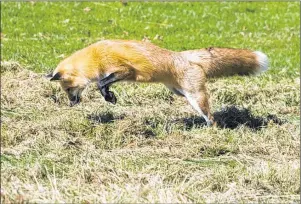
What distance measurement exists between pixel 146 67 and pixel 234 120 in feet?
5.77

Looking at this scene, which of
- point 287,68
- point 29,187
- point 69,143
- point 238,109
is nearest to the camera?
point 29,187

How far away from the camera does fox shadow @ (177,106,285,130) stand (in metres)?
9.63

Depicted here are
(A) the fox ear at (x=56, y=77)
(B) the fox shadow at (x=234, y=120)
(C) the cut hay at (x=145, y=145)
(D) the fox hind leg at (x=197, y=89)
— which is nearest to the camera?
(C) the cut hay at (x=145, y=145)

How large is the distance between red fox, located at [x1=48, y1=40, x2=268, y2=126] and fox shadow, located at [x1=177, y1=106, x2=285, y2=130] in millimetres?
269

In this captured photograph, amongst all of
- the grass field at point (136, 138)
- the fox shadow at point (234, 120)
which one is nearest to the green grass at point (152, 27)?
the grass field at point (136, 138)

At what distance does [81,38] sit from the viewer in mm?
15430

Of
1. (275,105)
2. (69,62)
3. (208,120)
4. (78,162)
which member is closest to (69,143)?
(78,162)

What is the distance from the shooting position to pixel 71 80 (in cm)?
941

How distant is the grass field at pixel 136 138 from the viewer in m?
6.48

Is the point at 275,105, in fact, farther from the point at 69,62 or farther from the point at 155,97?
the point at 69,62

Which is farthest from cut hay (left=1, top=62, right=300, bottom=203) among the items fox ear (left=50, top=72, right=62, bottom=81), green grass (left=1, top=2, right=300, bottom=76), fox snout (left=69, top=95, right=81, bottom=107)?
green grass (left=1, top=2, right=300, bottom=76)

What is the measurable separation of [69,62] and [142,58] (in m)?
1.12

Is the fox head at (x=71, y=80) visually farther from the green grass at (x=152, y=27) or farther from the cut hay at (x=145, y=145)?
the green grass at (x=152, y=27)

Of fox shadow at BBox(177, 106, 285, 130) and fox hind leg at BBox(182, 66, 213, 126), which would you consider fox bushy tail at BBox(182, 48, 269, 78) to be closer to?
fox hind leg at BBox(182, 66, 213, 126)
